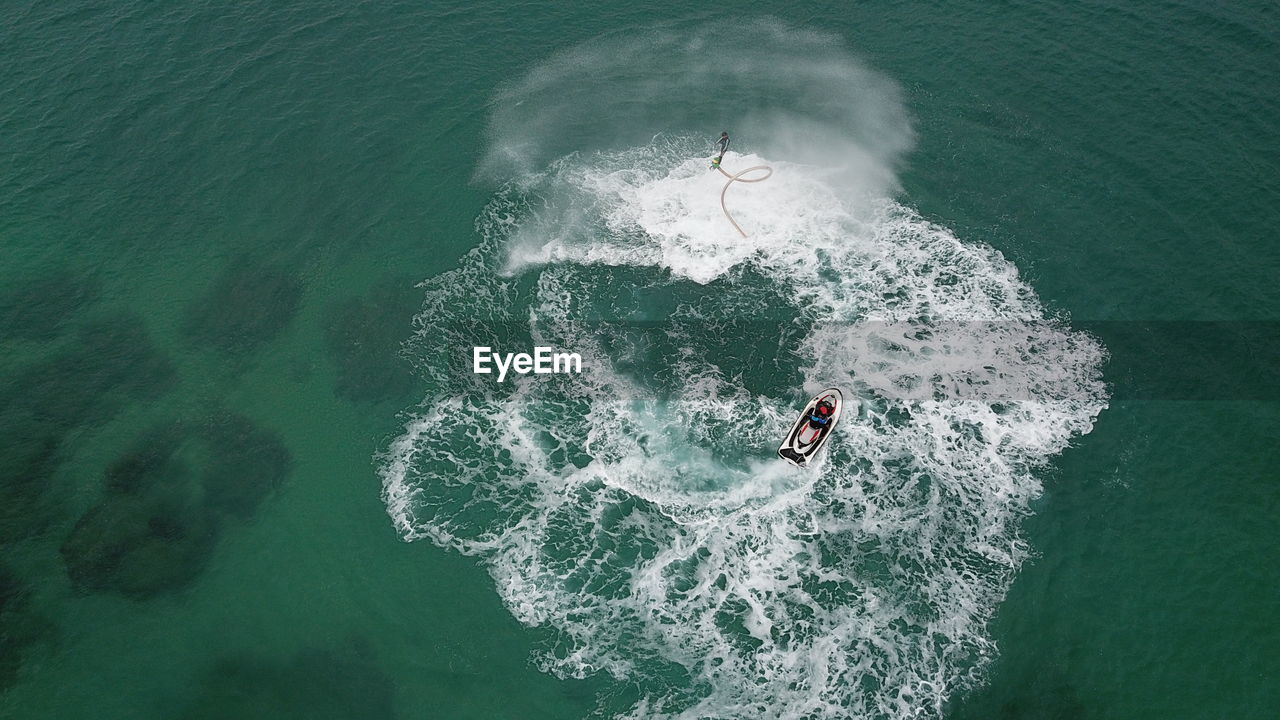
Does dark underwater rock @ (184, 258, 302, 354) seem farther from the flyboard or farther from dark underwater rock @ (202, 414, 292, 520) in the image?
the flyboard

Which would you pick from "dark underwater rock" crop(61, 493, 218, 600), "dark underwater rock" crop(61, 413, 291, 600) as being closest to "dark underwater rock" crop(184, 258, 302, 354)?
"dark underwater rock" crop(61, 413, 291, 600)

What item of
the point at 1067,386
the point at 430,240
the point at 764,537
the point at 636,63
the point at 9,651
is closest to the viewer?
the point at 9,651

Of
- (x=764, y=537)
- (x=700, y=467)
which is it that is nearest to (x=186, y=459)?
(x=700, y=467)

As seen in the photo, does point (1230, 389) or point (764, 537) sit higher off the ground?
point (1230, 389)

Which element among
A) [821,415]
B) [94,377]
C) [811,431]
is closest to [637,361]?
[811,431]

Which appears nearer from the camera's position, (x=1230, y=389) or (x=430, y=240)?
(x=1230, y=389)

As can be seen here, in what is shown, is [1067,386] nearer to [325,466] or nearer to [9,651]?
[325,466]

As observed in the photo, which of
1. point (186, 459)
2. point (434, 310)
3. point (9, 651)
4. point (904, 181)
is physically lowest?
point (9, 651)
